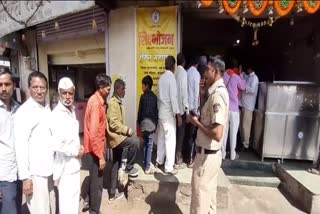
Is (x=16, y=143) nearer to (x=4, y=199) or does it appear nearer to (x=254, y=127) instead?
(x=4, y=199)

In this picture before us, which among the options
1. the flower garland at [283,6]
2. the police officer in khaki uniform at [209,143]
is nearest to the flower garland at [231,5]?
the flower garland at [283,6]

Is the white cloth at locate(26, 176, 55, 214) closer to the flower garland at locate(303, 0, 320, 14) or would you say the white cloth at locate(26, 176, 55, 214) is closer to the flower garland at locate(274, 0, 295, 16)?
the flower garland at locate(274, 0, 295, 16)

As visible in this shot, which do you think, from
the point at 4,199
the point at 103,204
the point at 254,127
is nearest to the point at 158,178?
the point at 103,204

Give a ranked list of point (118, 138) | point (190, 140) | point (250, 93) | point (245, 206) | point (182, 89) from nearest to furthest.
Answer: point (118, 138), point (245, 206), point (182, 89), point (190, 140), point (250, 93)

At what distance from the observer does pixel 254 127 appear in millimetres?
5453

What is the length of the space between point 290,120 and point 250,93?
919mm

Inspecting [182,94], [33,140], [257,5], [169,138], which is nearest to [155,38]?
[182,94]

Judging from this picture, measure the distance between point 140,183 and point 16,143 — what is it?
1.97 m

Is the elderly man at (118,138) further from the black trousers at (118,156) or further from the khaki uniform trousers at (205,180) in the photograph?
the khaki uniform trousers at (205,180)

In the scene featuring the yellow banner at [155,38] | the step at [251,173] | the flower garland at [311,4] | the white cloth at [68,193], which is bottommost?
the step at [251,173]

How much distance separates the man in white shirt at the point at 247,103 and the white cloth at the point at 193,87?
143cm

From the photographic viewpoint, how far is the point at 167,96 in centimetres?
401

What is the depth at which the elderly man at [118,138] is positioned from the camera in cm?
364

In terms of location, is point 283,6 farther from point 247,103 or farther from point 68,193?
point 68,193
